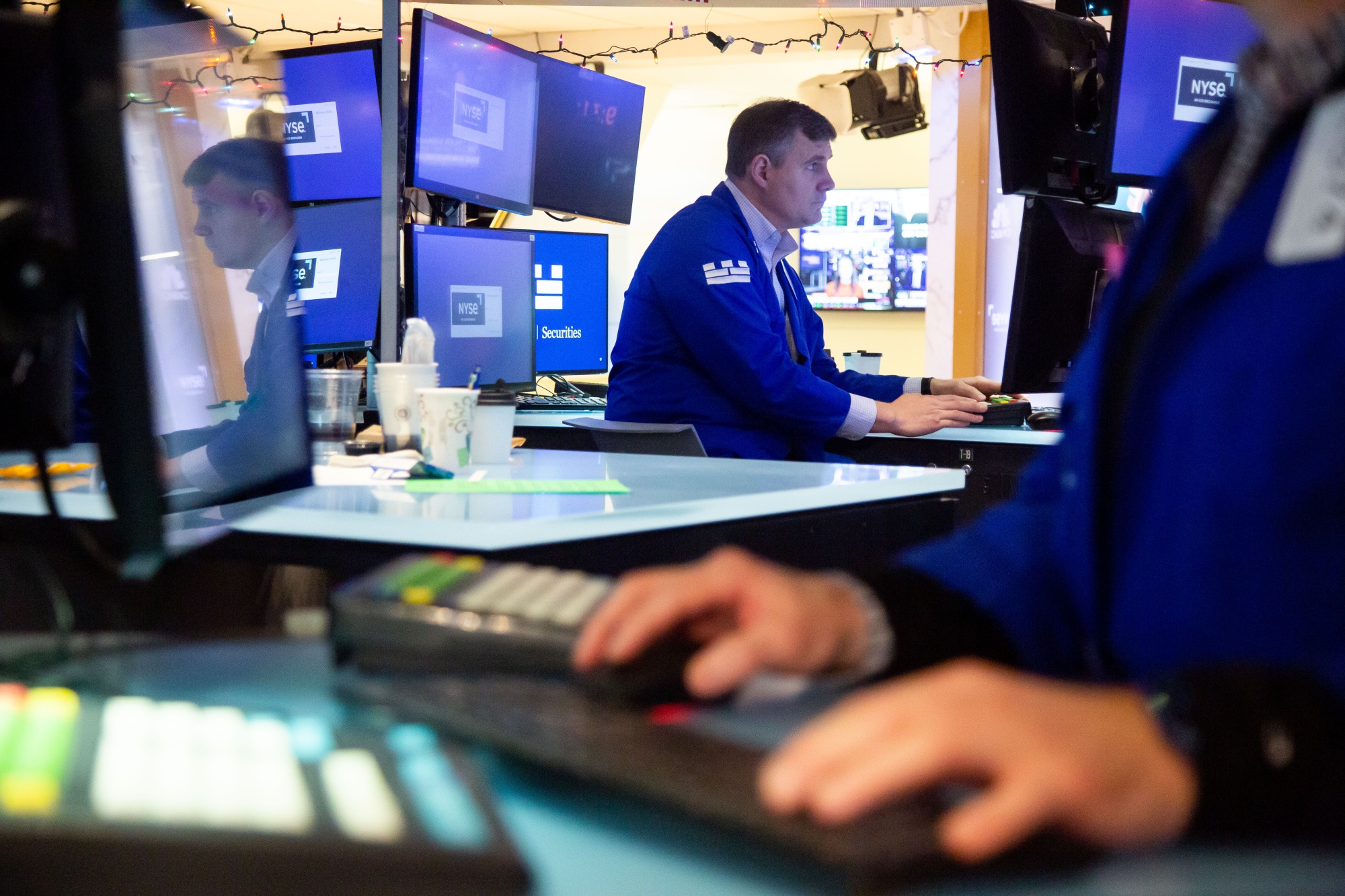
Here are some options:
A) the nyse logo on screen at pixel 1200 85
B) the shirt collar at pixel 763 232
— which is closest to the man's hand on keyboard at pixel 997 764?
the nyse logo on screen at pixel 1200 85

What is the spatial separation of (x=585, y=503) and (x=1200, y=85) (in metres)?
1.57

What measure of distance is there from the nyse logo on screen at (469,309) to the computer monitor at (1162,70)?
4.31 ft

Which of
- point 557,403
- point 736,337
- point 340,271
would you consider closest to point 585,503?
point 736,337

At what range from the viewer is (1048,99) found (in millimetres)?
2090

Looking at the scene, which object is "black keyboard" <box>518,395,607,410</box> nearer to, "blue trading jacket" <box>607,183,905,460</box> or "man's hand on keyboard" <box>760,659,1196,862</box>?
"blue trading jacket" <box>607,183,905,460</box>

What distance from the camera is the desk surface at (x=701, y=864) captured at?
15.2 inches

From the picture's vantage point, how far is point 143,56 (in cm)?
98

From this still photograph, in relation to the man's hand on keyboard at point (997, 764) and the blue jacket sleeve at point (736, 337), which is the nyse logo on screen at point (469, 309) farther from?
the man's hand on keyboard at point (997, 764)

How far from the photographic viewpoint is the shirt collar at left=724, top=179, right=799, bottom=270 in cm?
305

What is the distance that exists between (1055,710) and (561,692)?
23 centimetres

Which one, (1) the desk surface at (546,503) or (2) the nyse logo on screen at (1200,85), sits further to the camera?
(2) the nyse logo on screen at (1200,85)

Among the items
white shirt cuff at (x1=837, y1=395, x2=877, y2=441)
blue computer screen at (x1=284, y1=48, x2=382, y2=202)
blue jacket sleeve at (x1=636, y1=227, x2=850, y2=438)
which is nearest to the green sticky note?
blue jacket sleeve at (x1=636, y1=227, x2=850, y2=438)

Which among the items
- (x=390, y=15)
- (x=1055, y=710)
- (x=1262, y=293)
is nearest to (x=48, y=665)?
(x=1055, y=710)

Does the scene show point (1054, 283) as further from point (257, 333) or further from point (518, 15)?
point (518, 15)
